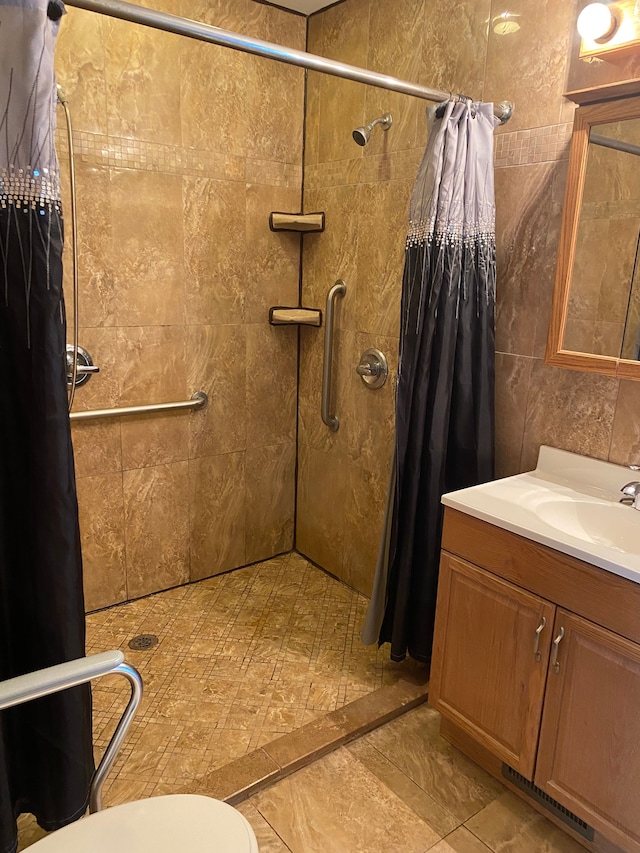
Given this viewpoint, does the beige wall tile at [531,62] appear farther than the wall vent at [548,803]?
Yes

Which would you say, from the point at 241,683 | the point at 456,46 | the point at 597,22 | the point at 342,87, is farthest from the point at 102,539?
the point at 597,22

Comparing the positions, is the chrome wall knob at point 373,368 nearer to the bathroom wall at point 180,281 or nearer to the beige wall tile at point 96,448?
the bathroom wall at point 180,281

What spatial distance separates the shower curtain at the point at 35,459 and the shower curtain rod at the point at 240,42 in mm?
134

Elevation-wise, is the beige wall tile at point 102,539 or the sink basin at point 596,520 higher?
the sink basin at point 596,520

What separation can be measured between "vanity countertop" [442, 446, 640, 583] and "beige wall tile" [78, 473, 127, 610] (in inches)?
58.4

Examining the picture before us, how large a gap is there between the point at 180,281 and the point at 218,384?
18.8 inches

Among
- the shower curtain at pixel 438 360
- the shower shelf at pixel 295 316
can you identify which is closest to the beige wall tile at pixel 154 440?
the shower shelf at pixel 295 316

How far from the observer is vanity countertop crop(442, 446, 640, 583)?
5.04ft

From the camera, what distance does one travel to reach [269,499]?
3.11 m

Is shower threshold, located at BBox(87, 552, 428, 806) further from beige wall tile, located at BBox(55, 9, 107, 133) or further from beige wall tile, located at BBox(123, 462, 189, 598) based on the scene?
beige wall tile, located at BBox(55, 9, 107, 133)

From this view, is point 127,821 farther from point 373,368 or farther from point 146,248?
point 146,248

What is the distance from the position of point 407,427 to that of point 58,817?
1.44 metres

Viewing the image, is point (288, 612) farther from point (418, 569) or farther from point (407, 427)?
point (407, 427)

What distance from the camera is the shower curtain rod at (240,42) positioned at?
135 centimetres
